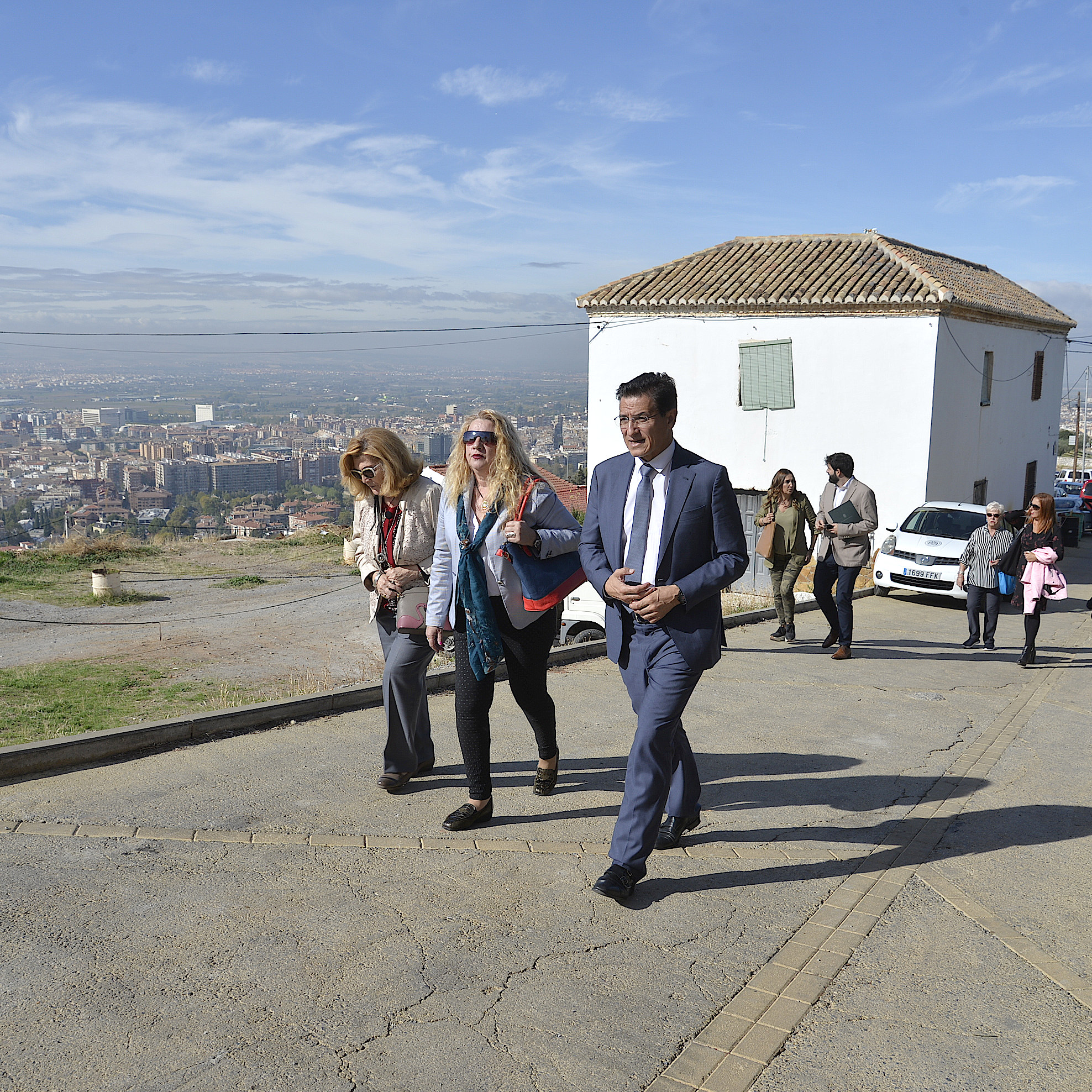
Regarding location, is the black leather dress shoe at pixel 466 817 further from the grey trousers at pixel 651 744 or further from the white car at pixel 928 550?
the white car at pixel 928 550

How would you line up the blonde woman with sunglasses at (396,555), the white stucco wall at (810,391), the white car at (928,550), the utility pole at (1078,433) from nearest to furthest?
the blonde woman with sunglasses at (396,555)
the white car at (928,550)
the white stucco wall at (810,391)
the utility pole at (1078,433)

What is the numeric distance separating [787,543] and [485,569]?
6081 millimetres

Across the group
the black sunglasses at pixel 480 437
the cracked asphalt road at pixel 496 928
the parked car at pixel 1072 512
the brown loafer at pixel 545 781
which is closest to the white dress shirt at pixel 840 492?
the cracked asphalt road at pixel 496 928

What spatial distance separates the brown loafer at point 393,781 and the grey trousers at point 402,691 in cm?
2

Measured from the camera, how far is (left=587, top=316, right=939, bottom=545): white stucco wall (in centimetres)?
1820

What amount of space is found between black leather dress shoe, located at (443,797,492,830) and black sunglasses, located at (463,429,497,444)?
5.62 ft

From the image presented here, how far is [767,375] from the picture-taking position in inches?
771

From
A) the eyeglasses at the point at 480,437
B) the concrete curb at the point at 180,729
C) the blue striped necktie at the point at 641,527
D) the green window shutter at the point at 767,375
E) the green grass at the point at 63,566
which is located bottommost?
the green grass at the point at 63,566

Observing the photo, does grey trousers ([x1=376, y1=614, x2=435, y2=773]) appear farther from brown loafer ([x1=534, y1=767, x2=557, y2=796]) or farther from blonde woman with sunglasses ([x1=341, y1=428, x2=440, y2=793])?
brown loafer ([x1=534, y1=767, x2=557, y2=796])

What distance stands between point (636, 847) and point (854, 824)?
161 centimetres

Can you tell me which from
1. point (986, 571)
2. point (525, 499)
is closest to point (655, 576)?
point (525, 499)

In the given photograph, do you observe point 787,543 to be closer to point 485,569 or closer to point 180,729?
point 485,569

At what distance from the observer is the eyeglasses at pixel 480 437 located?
15.1ft

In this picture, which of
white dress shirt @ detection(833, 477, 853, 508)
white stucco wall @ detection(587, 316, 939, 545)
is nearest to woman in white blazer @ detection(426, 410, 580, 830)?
white dress shirt @ detection(833, 477, 853, 508)
